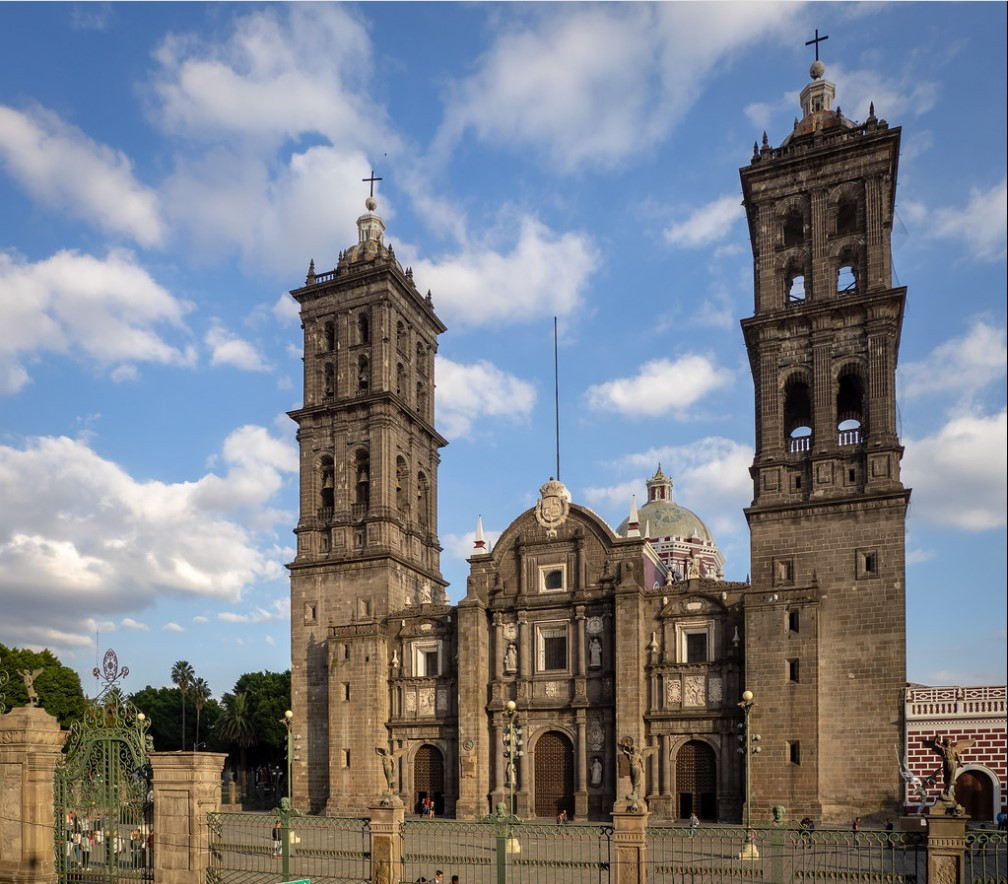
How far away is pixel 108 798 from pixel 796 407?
36.5 metres

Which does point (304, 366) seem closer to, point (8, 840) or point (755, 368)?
point (755, 368)

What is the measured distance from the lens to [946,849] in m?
17.0

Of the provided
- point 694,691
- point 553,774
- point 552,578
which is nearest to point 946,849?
point 694,691

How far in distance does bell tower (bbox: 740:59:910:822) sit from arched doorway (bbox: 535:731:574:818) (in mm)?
9049

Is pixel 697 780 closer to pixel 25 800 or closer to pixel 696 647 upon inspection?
pixel 696 647

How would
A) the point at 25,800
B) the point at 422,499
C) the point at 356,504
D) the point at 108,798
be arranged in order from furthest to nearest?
1. the point at 422,499
2. the point at 356,504
3. the point at 25,800
4. the point at 108,798

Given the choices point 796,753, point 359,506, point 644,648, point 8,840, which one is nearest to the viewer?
point 8,840

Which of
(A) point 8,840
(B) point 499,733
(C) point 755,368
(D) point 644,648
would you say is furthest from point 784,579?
(A) point 8,840

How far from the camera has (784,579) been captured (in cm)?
4281

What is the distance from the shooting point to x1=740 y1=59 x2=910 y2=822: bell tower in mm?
40219

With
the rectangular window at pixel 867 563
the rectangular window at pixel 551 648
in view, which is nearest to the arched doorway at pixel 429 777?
the rectangular window at pixel 551 648

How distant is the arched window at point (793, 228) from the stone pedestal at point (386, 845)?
35.5m

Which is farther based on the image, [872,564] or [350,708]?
[350,708]

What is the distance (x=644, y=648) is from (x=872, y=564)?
10520 millimetres
